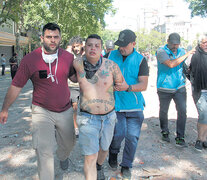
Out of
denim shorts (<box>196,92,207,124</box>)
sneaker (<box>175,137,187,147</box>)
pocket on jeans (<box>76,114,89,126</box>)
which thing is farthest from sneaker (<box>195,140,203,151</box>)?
pocket on jeans (<box>76,114,89,126</box>)

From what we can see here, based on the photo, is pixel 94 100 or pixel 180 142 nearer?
pixel 94 100

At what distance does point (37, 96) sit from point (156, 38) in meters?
88.9

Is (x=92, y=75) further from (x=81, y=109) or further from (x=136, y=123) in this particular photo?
(x=136, y=123)

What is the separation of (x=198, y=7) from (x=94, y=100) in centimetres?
2782

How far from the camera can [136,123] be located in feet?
12.0

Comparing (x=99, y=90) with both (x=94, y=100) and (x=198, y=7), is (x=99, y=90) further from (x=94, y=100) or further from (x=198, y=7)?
(x=198, y=7)

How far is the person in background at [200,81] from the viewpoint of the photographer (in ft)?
14.6

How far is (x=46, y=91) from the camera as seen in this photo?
3.06 meters

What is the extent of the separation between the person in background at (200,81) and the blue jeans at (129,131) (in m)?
1.48

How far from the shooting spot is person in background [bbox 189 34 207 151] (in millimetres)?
4445

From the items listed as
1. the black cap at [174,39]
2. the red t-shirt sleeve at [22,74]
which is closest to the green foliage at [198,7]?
the black cap at [174,39]

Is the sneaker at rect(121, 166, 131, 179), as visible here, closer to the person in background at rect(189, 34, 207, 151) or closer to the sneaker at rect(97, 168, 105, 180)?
the sneaker at rect(97, 168, 105, 180)

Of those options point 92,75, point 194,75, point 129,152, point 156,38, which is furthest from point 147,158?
point 156,38

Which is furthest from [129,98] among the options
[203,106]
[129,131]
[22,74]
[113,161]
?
[203,106]
